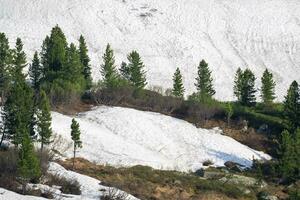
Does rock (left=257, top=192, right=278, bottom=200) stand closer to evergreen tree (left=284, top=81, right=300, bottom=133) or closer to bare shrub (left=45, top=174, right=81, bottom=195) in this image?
bare shrub (left=45, top=174, right=81, bottom=195)

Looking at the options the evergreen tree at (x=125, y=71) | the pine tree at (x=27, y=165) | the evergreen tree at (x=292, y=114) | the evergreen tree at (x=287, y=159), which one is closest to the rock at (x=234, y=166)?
the evergreen tree at (x=287, y=159)

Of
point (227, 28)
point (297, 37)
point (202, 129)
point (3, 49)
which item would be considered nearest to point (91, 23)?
point (227, 28)

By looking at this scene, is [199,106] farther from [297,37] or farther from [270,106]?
[297,37]

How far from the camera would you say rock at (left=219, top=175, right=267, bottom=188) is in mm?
59750

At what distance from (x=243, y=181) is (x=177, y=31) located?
86277 mm

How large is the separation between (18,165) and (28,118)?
666 inches

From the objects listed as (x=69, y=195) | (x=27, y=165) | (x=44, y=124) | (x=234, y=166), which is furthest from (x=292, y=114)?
(x=27, y=165)

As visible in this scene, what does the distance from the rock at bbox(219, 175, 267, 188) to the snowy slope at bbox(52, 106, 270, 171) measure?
5456mm

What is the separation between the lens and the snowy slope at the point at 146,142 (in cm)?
6325

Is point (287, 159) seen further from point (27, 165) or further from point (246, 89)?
point (246, 89)

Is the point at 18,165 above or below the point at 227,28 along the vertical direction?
below

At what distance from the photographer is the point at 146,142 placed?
228 feet

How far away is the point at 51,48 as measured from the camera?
8525cm

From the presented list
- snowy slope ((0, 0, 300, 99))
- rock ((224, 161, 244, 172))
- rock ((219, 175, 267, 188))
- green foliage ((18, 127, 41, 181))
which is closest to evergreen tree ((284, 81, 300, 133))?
rock ((224, 161, 244, 172))
